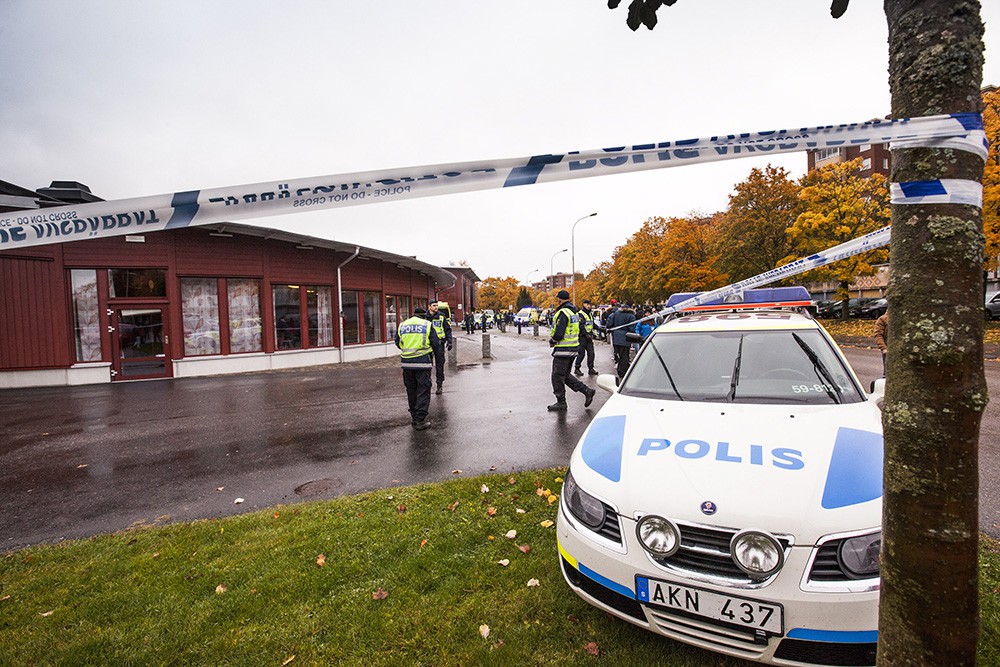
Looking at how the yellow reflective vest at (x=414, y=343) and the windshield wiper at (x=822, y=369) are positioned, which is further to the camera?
the yellow reflective vest at (x=414, y=343)

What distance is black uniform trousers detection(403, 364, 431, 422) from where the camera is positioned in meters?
7.23

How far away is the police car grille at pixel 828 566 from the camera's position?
1.97m

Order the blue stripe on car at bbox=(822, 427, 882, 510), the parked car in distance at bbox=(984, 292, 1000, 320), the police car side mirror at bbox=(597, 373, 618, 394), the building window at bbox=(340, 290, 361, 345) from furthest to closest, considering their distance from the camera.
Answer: the parked car in distance at bbox=(984, 292, 1000, 320) → the building window at bbox=(340, 290, 361, 345) → the police car side mirror at bbox=(597, 373, 618, 394) → the blue stripe on car at bbox=(822, 427, 882, 510)

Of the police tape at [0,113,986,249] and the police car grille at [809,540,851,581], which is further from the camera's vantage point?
the police tape at [0,113,986,249]

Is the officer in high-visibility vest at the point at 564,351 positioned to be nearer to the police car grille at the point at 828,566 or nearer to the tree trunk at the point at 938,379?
the police car grille at the point at 828,566

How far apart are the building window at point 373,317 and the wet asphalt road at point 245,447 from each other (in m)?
8.14

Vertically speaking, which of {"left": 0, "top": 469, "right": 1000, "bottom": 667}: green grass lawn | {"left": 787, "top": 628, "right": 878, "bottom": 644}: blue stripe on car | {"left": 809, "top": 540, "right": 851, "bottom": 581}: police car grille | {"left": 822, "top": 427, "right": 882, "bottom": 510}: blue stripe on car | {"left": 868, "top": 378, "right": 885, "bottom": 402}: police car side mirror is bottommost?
{"left": 0, "top": 469, "right": 1000, "bottom": 667}: green grass lawn

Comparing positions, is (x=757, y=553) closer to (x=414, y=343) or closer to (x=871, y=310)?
(x=414, y=343)

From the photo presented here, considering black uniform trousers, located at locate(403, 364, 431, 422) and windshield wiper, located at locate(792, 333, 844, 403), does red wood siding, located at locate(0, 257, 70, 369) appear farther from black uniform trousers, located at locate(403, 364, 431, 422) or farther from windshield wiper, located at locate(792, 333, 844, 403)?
windshield wiper, located at locate(792, 333, 844, 403)

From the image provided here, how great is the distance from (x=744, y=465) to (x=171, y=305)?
16.2 meters

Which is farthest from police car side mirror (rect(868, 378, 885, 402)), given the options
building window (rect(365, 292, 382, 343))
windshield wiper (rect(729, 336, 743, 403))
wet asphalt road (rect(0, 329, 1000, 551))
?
building window (rect(365, 292, 382, 343))

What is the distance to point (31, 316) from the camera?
1274 centimetres

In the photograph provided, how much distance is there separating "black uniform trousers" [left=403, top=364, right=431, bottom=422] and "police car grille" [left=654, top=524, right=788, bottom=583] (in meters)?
5.39

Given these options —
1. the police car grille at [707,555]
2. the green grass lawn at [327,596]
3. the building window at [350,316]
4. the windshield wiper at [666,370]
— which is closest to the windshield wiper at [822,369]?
the windshield wiper at [666,370]
